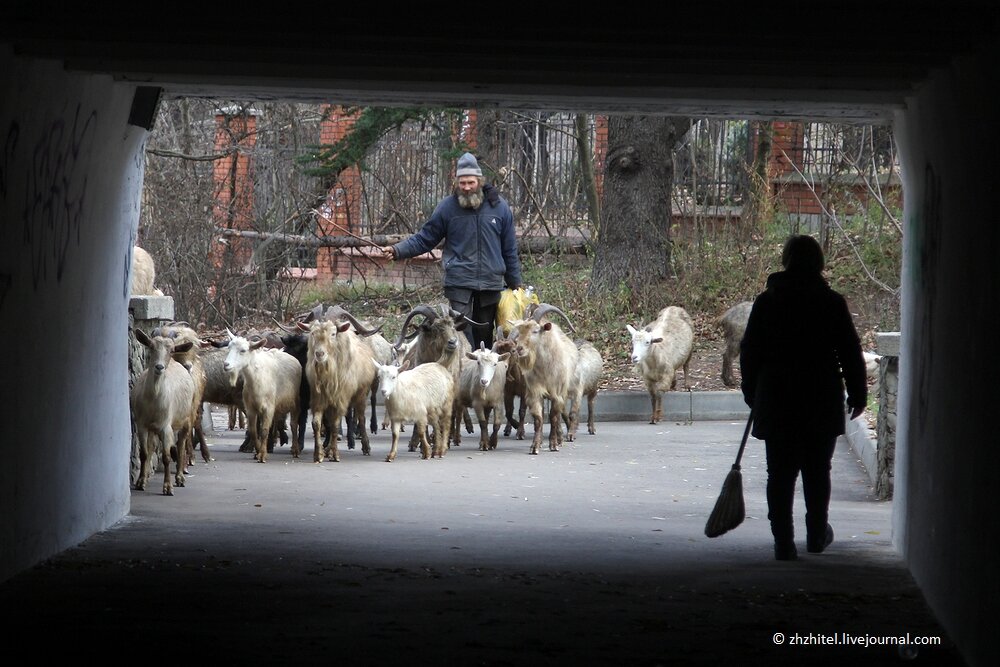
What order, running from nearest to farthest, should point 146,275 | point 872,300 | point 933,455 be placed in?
point 933,455 < point 146,275 < point 872,300

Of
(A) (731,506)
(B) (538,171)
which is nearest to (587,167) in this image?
(B) (538,171)

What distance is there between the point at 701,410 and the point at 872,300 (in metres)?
4.91

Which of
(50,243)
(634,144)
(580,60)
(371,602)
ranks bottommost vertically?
(371,602)

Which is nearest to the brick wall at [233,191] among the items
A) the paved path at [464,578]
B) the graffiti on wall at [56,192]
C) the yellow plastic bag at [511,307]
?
the yellow plastic bag at [511,307]

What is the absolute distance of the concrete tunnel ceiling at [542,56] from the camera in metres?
6.68

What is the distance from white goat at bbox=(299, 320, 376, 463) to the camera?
1484 cm

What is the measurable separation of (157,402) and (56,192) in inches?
145

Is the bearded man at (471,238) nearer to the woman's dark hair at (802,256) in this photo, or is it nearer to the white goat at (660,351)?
the white goat at (660,351)

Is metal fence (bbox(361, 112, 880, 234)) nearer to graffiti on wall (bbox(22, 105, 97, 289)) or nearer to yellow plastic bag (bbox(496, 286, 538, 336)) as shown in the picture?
yellow plastic bag (bbox(496, 286, 538, 336))

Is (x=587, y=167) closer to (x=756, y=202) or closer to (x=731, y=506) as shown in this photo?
(x=756, y=202)

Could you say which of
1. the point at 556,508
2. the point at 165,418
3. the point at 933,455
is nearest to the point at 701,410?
the point at 556,508

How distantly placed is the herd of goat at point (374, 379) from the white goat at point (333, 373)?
0.01 meters

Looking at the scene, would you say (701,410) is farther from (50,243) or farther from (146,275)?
(50,243)

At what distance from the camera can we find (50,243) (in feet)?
27.2
